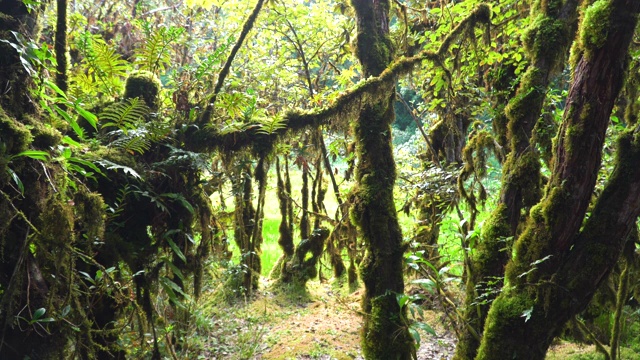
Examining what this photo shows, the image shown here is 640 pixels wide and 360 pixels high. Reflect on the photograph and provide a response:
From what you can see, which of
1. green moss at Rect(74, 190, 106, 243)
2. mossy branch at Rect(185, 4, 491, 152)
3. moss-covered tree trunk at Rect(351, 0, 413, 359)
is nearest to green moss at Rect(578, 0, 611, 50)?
mossy branch at Rect(185, 4, 491, 152)

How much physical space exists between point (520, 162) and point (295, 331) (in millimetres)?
3876

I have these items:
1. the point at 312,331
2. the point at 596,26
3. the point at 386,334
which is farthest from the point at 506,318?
the point at 312,331

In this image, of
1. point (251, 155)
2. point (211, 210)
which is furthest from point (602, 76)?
point (211, 210)

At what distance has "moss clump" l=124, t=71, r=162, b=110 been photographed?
3.62m

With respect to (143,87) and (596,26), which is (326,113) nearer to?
(143,87)

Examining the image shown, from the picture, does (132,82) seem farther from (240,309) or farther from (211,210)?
(240,309)

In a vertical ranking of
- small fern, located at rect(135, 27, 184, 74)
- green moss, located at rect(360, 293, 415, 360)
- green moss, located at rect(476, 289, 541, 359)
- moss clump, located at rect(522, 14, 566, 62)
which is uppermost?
small fern, located at rect(135, 27, 184, 74)

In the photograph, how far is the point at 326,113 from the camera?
3.79 meters

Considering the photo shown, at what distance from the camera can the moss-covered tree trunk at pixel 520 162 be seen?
331cm

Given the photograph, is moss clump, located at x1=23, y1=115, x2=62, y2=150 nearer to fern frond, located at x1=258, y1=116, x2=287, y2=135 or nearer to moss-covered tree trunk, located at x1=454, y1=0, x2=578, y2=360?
fern frond, located at x1=258, y1=116, x2=287, y2=135

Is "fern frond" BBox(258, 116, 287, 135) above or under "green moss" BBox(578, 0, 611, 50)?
under

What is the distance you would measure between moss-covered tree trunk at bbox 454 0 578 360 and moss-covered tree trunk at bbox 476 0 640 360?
1.10 feet

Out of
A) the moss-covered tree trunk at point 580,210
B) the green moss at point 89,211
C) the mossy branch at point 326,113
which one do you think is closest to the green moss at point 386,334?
the moss-covered tree trunk at point 580,210

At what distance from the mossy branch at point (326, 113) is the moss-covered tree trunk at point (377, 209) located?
0.13 m
